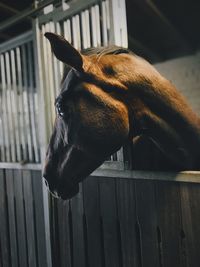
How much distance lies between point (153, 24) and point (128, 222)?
2212 millimetres

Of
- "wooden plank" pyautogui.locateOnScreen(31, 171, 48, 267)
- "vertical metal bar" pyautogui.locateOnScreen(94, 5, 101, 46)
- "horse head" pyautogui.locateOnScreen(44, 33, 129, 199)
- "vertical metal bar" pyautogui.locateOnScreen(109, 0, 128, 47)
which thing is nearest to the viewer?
"horse head" pyautogui.locateOnScreen(44, 33, 129, 199)

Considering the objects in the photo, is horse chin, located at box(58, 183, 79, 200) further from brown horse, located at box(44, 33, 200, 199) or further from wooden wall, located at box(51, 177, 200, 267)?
wooden wall, located at box(51, 177, 200, 267)

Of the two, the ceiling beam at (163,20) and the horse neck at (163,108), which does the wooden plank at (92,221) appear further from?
the ceiling beam at (163,20)

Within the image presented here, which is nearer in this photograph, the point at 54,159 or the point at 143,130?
the point at 143,130

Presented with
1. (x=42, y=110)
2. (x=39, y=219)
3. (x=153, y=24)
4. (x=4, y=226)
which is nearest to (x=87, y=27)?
(x=42, y=110)

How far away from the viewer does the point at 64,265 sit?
1961 mm

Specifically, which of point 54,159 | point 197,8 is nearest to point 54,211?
point 54,159

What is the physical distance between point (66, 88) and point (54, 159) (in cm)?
39

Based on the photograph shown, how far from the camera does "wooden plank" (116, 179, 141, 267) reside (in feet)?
5.16

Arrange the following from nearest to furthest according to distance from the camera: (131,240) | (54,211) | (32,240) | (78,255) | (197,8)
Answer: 1. (131,240)
2. (78,255)
3. (54,211)
4. (32,240)
5. (197,8)

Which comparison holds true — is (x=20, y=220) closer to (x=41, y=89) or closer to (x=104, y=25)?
(x=41, y=89)

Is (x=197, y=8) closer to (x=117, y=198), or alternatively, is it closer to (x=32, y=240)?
(x=117, y=198)

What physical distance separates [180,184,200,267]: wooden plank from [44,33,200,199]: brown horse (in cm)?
15

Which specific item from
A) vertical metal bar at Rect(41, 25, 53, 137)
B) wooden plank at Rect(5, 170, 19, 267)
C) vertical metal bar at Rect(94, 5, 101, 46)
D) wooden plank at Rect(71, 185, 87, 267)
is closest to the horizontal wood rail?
wooden plank at Rect(71, 185, 87, 267)
